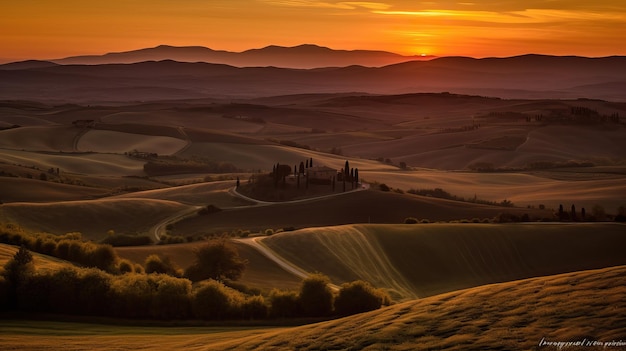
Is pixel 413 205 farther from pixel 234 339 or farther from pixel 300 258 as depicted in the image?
pixel 234 339

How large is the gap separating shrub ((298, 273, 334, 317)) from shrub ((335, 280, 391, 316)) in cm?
74

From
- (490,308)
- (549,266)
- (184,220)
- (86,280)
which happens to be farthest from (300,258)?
(490,308)

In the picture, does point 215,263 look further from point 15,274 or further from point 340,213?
point 340,213

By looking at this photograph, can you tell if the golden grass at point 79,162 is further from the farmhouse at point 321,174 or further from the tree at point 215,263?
the tree at point 215,263

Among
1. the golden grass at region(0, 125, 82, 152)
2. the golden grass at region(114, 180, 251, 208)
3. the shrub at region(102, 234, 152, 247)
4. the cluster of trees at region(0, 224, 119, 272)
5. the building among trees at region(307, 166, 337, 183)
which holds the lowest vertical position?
the shrub at region(102, 234, 152, 247)

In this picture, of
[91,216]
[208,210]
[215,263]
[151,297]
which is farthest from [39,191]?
[151,297]

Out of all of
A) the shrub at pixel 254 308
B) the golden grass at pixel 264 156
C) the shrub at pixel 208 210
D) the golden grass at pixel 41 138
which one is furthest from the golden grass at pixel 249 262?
the golden grass at pixel 41 138

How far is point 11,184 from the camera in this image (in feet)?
309

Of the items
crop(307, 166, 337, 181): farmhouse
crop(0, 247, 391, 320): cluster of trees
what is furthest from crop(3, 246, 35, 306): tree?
crop(307, 166, 337, 181): farmhouse

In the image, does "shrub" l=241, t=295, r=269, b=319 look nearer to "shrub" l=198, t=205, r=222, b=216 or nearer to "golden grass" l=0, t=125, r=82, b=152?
"shrub" l=198, t=205, r=222, b=216

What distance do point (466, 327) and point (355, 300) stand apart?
682 inches

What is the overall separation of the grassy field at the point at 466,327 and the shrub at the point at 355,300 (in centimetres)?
1024

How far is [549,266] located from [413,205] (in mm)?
26026

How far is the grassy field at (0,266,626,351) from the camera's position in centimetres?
1897
